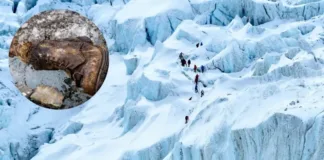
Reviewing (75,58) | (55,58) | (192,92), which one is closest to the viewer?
(55,58)

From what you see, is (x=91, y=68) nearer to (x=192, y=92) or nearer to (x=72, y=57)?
(x=72, y=57)

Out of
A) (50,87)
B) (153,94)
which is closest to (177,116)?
(153,94)

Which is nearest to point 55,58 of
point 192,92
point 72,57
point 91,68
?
point 72,57

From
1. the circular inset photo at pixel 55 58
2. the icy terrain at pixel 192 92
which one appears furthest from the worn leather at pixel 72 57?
the icy terrain at pixel 192 92

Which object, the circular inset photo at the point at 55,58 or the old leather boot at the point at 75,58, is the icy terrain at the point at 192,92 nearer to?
the old leather boot at the point at 75,58

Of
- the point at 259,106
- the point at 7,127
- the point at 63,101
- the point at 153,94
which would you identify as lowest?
the point at 7,127

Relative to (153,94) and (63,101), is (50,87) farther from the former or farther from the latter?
(153,94)
